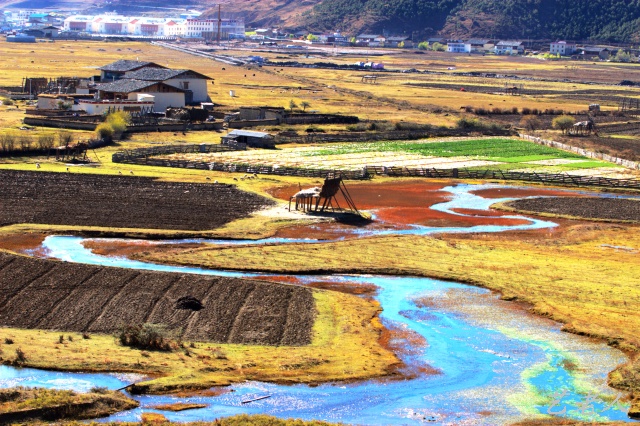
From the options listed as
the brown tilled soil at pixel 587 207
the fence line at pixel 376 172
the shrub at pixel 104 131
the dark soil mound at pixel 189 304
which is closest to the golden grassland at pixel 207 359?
the dark soil mound at pixel 189 304

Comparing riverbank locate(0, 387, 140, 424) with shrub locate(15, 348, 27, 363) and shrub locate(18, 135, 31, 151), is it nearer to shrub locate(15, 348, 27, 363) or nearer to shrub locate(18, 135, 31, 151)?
shrub locate(15, 348, 27, 363)

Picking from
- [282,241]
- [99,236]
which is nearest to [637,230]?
[282,241]

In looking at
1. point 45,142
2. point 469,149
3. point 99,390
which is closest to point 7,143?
point 45,142

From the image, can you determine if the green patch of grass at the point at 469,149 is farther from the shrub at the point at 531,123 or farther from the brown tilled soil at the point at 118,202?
the brown tilled soil at the point at 118,202

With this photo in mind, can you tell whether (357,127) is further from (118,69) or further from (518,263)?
(518,263)

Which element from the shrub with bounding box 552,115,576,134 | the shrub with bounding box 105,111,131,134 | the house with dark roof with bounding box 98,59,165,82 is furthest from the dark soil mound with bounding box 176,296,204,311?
the house with dark roof with bounding box 98,59,165,82

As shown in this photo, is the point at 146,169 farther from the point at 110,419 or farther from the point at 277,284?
the point at 110,419
